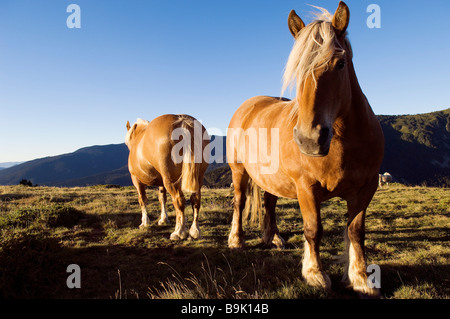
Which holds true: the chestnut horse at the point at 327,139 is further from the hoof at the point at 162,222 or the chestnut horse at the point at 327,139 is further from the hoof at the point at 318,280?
the hoof at the point at 162,222

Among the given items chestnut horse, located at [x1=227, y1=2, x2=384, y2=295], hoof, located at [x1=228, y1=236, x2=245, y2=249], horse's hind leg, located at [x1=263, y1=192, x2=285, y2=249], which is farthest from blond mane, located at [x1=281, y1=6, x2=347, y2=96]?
hoof, located at [x1=228, y1=236, x2=245, y2=249]

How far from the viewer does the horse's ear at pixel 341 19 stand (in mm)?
2662

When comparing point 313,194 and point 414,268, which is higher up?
point 313,194

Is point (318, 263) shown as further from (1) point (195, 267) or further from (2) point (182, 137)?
(2) point (182, 137)

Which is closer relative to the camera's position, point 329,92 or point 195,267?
point 329,92

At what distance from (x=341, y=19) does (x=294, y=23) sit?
1.74 ft

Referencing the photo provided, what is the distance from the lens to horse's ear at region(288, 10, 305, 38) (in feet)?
9.80

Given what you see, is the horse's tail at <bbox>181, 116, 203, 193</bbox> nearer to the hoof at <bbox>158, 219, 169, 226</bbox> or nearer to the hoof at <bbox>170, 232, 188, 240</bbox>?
the hoof at <bbox>170, 232, 188, 240</bbox>

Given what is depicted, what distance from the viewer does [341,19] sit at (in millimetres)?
2727

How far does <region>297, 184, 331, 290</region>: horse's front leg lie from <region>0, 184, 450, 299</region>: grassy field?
0.45 feet

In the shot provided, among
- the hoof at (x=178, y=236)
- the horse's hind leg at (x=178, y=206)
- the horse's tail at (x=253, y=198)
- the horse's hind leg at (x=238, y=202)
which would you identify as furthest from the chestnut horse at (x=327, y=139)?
the hoof at (x=178, y=236)

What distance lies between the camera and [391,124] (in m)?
150
